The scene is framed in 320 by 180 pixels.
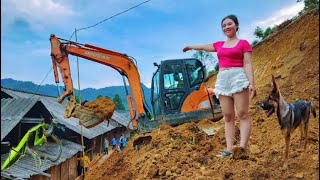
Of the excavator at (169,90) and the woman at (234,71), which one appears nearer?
the woman at (234,71)

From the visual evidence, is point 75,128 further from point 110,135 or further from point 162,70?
point 162,70

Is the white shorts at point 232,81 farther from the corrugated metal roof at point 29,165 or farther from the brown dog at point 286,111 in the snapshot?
the corrugated metal roof at point 29,165

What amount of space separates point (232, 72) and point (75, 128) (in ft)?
57.7

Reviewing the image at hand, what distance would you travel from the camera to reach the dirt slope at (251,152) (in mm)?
4648

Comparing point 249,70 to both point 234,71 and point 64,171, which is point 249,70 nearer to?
point 234,71

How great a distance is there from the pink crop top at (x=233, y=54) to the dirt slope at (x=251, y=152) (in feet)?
5.35

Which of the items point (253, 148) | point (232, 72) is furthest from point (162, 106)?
point (232, 72)

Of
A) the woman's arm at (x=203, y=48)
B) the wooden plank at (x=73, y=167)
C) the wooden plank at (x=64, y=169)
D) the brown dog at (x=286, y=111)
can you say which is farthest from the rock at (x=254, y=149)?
the wooden plank at (x=73, y=167)

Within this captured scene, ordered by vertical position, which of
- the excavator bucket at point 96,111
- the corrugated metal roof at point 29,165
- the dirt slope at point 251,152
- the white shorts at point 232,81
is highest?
the white shorts at point 232,81

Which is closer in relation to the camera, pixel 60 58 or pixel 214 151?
pixel 214 151

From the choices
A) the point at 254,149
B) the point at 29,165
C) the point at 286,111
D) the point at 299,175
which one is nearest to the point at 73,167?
the point at 29,165

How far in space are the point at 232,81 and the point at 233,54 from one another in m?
0.25

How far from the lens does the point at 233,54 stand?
10.7 ft

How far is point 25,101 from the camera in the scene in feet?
48.2
